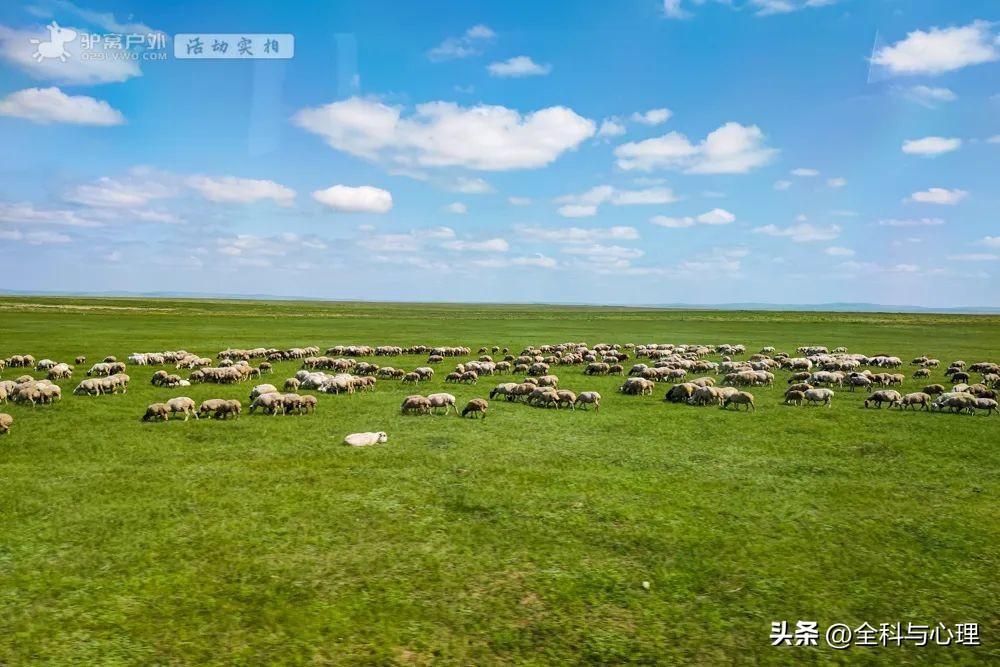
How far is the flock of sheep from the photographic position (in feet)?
83.1

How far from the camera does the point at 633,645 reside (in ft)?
28.7

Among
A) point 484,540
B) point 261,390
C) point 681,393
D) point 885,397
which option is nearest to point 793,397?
point 885,397

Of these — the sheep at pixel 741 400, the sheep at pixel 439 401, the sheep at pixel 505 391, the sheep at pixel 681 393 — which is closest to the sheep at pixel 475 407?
the sheep at pixel 439 401

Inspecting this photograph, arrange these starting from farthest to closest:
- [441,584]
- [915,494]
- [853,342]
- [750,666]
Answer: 1. [853,342]
2. [915,494]
3. [441,584]
4. [750,666]

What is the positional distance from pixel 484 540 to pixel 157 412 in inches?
676

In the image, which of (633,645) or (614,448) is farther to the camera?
(614,448)

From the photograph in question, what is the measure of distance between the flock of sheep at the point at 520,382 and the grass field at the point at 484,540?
2.83m

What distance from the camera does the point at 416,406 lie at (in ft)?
82.4

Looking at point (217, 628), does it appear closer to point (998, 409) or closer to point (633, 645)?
point (633, 645)

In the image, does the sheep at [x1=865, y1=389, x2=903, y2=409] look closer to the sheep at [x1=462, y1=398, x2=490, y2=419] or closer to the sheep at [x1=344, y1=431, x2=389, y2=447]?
the sheep at [x1=462, y1=398, x2=490, y2=419]

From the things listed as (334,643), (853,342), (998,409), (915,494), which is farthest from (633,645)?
(853,342)

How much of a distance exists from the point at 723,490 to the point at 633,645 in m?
7.72

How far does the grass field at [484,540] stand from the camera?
29.0ft

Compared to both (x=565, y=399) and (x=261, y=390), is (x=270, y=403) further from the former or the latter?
(x=565, y=399)
